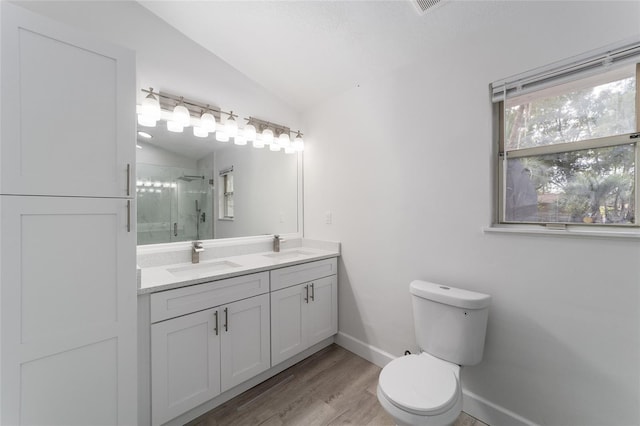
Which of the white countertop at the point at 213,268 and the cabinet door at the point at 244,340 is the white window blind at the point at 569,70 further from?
the cabinet door at the point at 244,340

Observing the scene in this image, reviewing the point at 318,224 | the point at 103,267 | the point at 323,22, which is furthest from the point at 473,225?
the point at 103,267

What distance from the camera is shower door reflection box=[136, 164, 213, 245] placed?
175cm

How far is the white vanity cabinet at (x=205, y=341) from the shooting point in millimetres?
1348

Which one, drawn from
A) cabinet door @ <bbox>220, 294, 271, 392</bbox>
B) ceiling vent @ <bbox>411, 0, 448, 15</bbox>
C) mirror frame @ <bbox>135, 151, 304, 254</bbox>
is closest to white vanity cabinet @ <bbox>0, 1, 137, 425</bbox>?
mirror frame @ <bbox>135, 151, 304, 254</bbox>

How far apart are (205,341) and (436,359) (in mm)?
1340

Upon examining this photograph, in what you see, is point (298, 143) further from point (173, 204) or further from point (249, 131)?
point (173, 204)

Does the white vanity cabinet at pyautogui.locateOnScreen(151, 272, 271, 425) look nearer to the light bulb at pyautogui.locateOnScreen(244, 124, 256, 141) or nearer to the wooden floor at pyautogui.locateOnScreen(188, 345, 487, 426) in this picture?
the wooden floor at pyautogui.locateOnScreen(188, 345, 487, 426)

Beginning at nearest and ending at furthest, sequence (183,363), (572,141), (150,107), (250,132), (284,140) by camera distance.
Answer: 1. (572,141)
2. (183,363)
3. (150,107)
4. (250,132)
5. (284,140)

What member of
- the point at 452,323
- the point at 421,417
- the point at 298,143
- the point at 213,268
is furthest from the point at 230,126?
the point at 421,417

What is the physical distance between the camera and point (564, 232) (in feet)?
4.13

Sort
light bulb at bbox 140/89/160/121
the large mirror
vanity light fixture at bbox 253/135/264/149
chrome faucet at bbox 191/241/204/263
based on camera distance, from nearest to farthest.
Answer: light bulb at bbox 140/89/160/121, the large mirror, chrome faucet at bbox 191/241/204/263, vanity light fixture at bbox 253/135/264/149

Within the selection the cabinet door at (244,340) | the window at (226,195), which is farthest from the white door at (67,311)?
the window at (226,195)

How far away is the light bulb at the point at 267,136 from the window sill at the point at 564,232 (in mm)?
1878

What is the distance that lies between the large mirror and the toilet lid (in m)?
1.60
